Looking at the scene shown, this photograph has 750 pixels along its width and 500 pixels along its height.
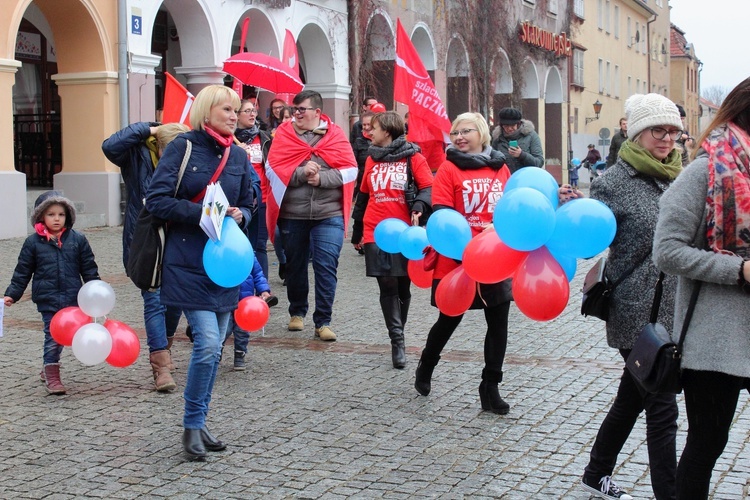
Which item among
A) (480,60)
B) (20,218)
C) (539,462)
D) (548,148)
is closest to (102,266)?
(20,218)

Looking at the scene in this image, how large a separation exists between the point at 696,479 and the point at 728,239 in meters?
0.85

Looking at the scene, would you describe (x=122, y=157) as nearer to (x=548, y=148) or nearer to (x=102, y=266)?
(x=102, y=266)

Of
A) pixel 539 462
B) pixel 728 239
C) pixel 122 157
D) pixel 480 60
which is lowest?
pixel 539 462

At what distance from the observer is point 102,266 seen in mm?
12984

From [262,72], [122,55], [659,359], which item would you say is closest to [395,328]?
[659,359]

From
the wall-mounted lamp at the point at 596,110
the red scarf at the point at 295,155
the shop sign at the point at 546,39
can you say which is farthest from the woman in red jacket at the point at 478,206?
the wall-mounted lamp at the point at 596,110

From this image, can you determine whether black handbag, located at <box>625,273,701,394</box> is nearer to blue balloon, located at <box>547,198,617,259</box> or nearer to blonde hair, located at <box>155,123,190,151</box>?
blue balloon, located at <box>547,198,617,259</box>

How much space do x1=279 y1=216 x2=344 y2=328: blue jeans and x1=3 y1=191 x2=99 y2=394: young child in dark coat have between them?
7.15 ft

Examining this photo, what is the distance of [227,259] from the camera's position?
5098 millimetres

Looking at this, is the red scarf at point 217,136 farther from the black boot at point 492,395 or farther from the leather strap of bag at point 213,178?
the black boot at point 492,395

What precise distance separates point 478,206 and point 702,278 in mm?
2770

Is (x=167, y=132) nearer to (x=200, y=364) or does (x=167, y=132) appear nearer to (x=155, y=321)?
(x=155, y=321)

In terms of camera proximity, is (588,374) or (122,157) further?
(588,374)

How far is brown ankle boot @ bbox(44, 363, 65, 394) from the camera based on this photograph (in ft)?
21.4
